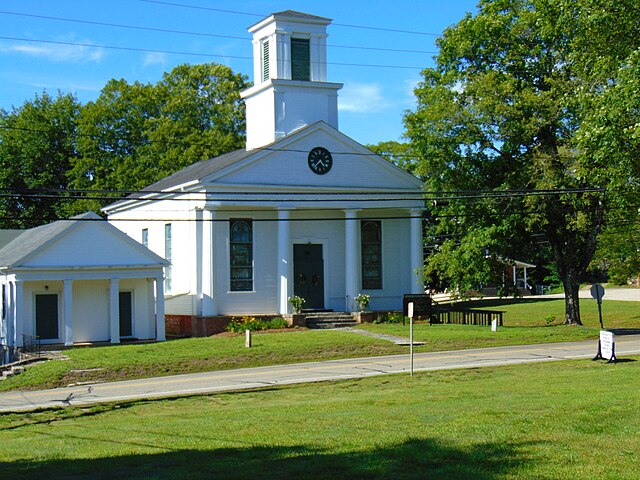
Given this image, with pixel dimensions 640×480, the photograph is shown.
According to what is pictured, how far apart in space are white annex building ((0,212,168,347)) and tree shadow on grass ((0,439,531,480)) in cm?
2475

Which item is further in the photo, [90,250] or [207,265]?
[207,265]

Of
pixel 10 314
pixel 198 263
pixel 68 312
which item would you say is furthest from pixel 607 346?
pixel 10 314

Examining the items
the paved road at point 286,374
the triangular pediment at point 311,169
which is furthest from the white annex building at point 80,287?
the paved road at point 286,374

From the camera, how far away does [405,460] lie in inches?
408

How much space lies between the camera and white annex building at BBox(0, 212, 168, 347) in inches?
1375

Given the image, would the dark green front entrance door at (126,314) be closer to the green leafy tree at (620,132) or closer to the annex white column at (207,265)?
the annex white column at (207,265)

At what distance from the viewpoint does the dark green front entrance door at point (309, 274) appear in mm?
40656

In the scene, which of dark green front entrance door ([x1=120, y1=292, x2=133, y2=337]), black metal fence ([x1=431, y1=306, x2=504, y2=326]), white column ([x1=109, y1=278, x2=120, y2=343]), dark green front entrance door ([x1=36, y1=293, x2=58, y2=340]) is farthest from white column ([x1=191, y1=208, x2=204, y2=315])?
black metal fence ([x1=431, y1=306, x2=504, y2=326])

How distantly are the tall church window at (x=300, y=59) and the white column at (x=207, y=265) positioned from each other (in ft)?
26.0

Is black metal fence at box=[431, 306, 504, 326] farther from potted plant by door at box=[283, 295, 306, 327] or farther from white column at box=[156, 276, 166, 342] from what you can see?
white column at box=[156, 276, 166, 342]

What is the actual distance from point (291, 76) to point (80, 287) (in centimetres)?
1331

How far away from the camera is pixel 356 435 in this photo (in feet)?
40.3

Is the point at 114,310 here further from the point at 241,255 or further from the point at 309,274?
the point at 309,274

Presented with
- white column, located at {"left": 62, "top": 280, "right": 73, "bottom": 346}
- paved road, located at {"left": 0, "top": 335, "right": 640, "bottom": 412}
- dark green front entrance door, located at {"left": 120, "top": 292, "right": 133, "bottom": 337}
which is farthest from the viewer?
dark green front entrance door, located at {"left": 120, "top": 292, "right": 133, "bottom": 337}
